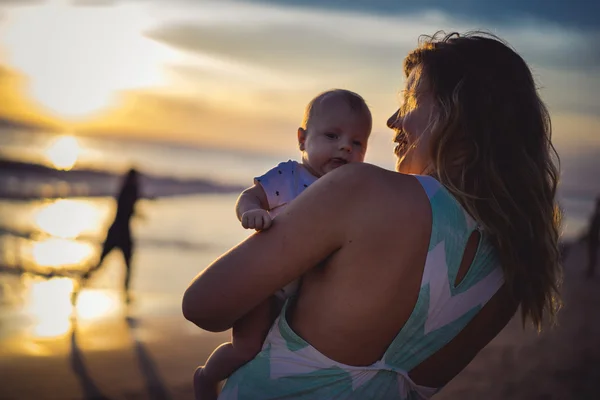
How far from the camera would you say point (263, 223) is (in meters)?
2.11

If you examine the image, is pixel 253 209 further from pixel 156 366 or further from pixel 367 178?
pixel 156 366

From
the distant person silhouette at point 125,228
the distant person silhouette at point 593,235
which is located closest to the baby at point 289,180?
the distant person silhouette at point 125,228

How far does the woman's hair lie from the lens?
7.18ft

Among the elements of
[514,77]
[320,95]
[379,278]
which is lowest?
[379,278]

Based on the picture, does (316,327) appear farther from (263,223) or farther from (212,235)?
(212,235)

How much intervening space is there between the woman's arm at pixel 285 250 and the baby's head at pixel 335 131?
1.09 metres

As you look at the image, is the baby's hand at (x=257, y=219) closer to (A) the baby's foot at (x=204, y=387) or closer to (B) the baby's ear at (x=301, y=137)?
(A) the baby's foot at (x=204, y=387)

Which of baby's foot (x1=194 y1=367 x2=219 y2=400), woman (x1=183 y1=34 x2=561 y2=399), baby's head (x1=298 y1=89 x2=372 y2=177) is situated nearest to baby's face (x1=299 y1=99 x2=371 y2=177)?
baby's head (x1=298 y1=89 x2=372 y2=177)

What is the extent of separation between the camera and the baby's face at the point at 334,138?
121 inches

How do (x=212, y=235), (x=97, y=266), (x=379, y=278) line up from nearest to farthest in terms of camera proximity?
(x=379, y=278), (x=97, y=266), (x=212, y=235)

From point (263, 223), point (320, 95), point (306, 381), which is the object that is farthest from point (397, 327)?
point (320, 95)

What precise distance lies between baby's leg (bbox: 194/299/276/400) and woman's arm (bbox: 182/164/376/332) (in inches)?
8.6

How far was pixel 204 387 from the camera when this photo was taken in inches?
103

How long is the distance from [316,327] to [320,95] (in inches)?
59.2
